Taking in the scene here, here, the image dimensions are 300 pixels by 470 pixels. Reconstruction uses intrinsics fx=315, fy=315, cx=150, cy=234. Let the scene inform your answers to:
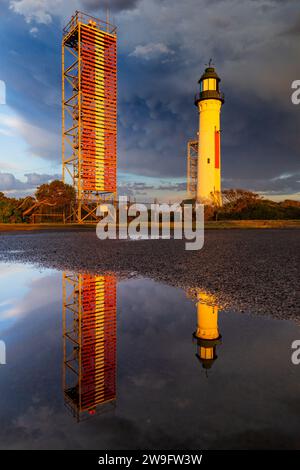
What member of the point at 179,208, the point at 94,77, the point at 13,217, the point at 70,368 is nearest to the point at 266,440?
the point at 70,368

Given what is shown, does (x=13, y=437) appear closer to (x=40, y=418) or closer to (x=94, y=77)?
(x=40, y=418)

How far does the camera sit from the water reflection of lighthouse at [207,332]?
2463 mm

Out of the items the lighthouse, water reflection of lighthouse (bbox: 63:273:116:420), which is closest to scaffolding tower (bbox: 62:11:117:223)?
the lighthouse

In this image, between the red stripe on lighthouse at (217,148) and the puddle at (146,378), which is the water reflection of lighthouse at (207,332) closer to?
the puddle at (146,378)

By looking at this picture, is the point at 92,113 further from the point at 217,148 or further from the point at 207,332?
the point at 207,332

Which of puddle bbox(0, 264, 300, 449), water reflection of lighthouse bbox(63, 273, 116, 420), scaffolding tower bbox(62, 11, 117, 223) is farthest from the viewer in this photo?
scaffolding tower bbox(62, 11, 117, 223)

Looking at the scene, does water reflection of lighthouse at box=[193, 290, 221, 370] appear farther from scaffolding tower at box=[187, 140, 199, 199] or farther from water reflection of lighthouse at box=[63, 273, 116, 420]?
scaffolding tower at box=[187, 140, 199, 199]

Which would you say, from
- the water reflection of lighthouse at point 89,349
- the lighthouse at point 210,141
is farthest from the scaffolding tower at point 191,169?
the water reflection of lighthouse at point 89,349

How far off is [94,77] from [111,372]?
124ft

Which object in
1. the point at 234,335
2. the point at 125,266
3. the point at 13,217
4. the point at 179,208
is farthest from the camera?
the point at 179,208

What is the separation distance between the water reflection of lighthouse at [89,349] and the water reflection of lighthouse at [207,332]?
71cm

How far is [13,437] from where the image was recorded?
5.03 feet

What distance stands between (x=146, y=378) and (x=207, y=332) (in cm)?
104

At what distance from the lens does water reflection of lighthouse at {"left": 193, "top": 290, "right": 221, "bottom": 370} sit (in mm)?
2463
